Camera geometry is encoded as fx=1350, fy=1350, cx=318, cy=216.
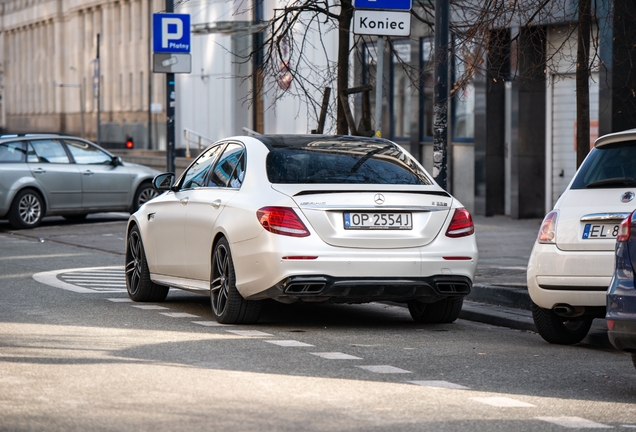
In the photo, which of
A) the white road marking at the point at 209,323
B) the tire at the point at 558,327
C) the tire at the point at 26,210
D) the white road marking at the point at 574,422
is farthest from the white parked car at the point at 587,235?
the tire at the point at 26,210

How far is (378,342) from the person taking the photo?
9.51 meters

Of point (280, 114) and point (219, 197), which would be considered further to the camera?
point (280, 114)

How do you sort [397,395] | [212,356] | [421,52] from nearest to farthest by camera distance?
1. [397,395]
2. [212,356]
3. [421,52]

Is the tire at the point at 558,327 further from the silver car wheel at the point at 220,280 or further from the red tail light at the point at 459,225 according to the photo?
the silver car wheel at the point at 220,280

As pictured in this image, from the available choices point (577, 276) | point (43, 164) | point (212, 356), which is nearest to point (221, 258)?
point (212, 356)

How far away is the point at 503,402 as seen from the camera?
7016 mm

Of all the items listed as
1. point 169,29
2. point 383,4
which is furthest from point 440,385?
point 169,29

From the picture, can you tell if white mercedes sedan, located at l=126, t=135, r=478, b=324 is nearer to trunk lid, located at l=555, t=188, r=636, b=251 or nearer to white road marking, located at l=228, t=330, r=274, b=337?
white road marking, located at l=228, t=330, r=274, b=337

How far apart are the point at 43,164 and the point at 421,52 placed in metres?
8.45

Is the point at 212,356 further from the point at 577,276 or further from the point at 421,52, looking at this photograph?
the point at 421,52

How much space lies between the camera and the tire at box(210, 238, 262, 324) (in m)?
10.2

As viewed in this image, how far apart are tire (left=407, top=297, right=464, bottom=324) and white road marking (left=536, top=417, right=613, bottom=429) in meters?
4.06

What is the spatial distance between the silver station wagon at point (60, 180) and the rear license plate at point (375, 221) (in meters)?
14.0

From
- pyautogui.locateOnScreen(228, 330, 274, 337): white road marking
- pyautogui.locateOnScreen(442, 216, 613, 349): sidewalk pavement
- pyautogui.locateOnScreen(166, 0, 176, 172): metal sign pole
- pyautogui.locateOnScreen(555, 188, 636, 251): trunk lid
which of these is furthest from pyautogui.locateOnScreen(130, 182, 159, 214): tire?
pyautogui.locateOnScreen(555, 188, 636, 251): trunk lid
